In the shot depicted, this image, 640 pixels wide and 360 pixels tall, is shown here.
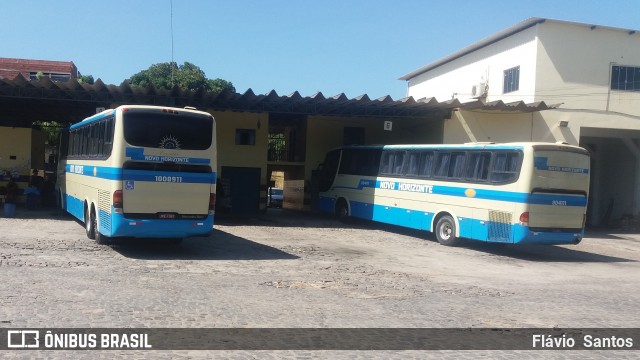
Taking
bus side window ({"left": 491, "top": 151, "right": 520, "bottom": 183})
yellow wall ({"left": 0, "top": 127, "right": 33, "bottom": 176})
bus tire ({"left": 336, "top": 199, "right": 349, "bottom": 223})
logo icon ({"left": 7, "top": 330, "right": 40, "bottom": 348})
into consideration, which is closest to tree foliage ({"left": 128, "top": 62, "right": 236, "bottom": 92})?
yellow wall ({"left": 0, "top": 127, "right": 33, "bottom": 176})

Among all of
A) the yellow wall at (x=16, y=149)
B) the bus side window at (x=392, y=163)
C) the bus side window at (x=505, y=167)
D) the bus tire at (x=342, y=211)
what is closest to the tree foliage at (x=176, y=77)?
the yellow wall at (x=16, y=149)

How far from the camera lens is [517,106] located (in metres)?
23.0

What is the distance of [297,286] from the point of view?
31.7ft

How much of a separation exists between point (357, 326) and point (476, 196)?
980 centimetres

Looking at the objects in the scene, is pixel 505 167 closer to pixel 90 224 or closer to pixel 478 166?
pixel 478 166

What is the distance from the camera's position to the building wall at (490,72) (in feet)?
87.7

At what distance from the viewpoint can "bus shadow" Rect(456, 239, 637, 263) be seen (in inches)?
622

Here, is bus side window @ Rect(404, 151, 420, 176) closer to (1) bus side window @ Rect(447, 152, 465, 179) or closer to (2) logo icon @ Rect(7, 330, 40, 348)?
(1) bus side window @ Rect(447, 152, 465, 179)

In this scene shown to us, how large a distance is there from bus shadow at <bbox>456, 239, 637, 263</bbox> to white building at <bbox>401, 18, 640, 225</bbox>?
7.00m

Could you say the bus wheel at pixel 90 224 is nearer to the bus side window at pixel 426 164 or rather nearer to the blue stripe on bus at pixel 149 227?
the blue stripe on bus at pixel 149 227

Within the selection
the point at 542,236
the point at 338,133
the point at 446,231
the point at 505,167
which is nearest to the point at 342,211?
the point at 338,133

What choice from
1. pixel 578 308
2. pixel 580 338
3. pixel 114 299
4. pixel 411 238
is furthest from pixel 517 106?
pixel 114 299

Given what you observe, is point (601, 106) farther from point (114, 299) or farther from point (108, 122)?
point (114, 299)

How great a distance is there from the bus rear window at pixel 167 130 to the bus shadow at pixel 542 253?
8.77 meters
